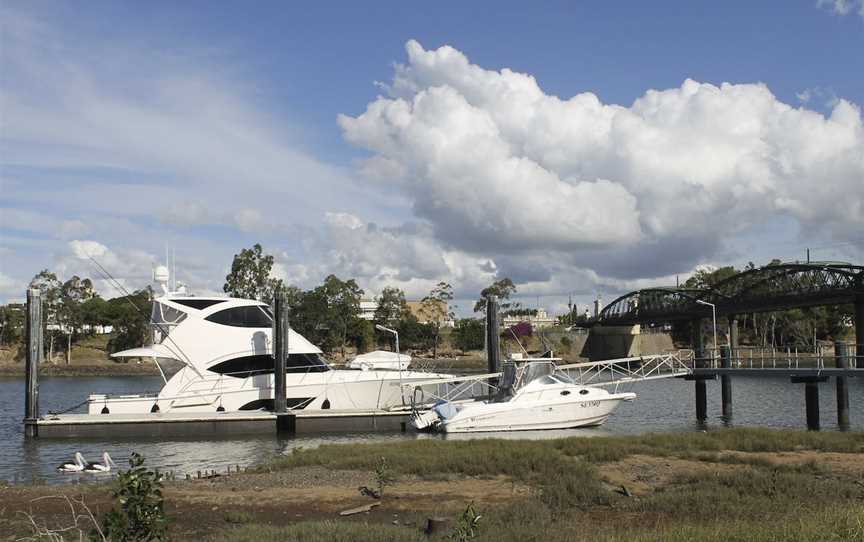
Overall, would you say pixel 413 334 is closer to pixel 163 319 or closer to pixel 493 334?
pixel 493 334

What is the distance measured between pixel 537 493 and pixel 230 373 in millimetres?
19840

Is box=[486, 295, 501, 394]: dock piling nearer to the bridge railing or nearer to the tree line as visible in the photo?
the bridge railing

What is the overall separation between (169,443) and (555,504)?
718 inches

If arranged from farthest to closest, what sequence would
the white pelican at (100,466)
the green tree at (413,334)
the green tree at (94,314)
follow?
the green tree at (413,334), the green tree at (94,314), the white pelican at (100,466)

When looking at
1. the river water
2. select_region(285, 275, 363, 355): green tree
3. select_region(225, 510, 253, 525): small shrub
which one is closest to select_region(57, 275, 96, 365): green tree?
select_region(285, 275, 363, 355): green tree

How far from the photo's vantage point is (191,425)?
29906 mm

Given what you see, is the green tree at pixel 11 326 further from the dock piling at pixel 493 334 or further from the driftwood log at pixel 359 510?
the driftwood log at pixel 359 510

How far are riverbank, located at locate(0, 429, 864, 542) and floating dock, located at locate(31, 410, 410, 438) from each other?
7.83m

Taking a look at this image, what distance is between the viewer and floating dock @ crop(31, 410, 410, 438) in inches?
1174

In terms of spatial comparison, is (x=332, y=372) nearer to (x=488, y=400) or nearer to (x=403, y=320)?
(x=488, y=400)

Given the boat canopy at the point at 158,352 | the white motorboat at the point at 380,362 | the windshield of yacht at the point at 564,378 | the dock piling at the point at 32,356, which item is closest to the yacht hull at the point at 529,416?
the windshield of yacht at the point at 564,378

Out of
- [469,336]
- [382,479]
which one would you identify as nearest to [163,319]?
[382,479]

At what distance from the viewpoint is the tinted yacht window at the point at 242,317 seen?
1308 inches

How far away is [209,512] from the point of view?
14.8 m
